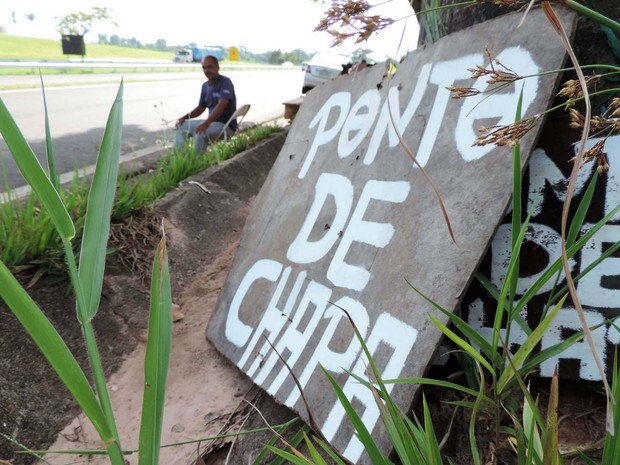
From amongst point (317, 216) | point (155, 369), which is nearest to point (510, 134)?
point (155, 369)

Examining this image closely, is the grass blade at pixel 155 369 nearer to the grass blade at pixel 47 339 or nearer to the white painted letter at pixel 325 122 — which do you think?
the grass blade at pixel 47 339

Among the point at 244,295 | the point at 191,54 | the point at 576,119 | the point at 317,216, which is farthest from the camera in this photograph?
the point at 191,54

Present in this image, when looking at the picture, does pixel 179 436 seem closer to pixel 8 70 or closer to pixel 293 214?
pixel 293 214

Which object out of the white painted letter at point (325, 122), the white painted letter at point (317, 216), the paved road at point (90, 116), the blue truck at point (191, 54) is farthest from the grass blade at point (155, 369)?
the blue truck at point (191, 54)

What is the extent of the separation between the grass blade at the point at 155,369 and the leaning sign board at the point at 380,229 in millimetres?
436

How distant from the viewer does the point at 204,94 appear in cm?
563

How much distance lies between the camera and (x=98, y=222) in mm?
829

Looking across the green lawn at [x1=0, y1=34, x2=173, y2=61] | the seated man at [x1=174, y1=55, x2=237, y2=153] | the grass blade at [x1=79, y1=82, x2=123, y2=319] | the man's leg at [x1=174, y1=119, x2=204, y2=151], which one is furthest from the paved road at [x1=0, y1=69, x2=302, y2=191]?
the green lawn at [x1=0, y1=34, x2=173, y2=61]

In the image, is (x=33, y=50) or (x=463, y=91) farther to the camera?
(x=33, y=50)

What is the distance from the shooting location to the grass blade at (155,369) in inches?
30.6

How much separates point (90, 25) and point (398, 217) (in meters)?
55.7

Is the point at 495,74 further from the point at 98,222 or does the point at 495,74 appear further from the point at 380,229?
the point at 380,229

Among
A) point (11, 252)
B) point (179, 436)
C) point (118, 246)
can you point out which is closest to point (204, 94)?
point (118, 246)

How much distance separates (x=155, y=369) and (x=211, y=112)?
4973 mm
